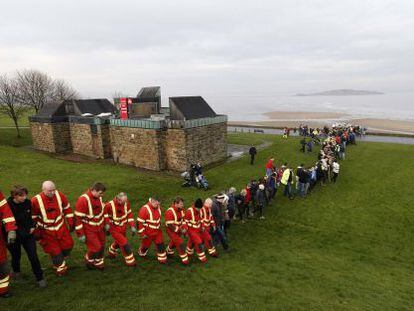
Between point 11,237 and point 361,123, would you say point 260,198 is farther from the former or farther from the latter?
point 361,123

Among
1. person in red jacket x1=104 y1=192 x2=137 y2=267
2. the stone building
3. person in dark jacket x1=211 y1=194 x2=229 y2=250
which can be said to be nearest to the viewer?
person in red jacket x1=104 y1=192 x2=137 y2=267

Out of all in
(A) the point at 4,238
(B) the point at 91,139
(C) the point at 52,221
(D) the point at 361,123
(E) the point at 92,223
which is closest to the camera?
(A) the point at 4,238

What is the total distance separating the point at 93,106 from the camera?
97.3 feet

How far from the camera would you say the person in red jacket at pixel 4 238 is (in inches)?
230

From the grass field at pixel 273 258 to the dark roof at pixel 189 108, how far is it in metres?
4.27

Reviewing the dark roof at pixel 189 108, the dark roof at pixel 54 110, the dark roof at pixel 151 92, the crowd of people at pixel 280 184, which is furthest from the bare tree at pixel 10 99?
the crowd of people at pixel 280 184

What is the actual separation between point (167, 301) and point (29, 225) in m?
3.22

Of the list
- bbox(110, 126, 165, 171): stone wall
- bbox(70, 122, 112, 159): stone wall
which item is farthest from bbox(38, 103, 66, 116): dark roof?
bbox(110, 126, 165, 171): stone wall

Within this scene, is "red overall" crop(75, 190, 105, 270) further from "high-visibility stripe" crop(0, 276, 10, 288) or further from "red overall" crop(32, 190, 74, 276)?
"high-visibility stripe" crop(0, 276, 10, 288)

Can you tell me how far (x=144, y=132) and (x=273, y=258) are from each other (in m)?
14.7

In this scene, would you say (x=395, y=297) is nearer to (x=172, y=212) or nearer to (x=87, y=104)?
(x=172, y=212)

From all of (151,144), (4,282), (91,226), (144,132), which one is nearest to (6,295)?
(4,282)

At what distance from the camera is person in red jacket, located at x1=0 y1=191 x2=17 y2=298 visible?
5.85 m

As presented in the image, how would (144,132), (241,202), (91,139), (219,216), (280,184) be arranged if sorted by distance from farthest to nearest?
(91,139) → (144,132) → (280,184) → (241,202) → (219,216)
